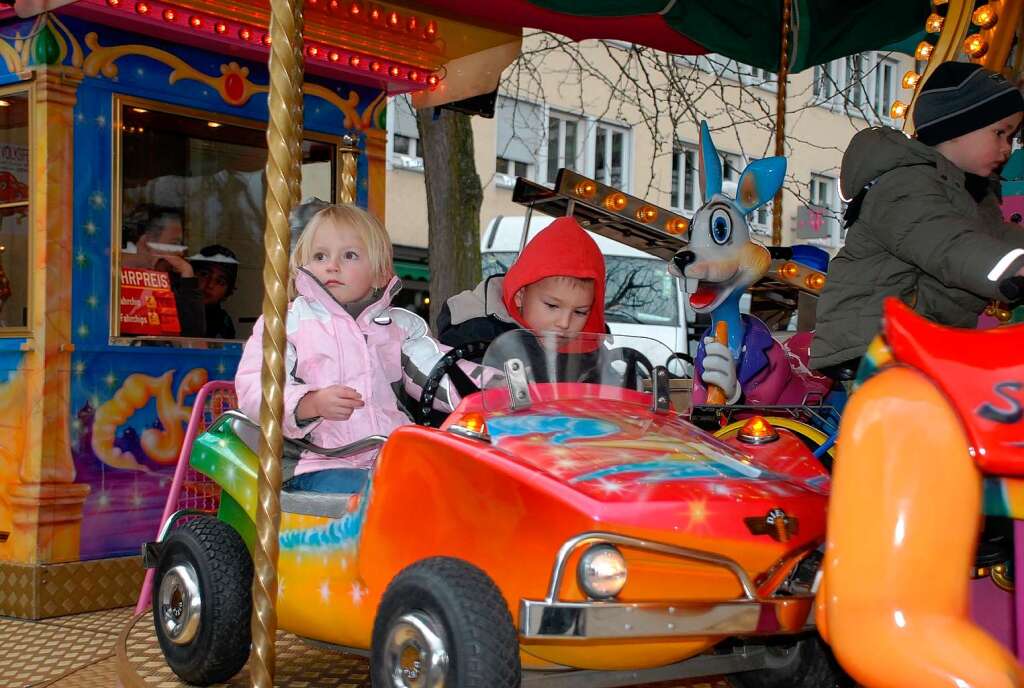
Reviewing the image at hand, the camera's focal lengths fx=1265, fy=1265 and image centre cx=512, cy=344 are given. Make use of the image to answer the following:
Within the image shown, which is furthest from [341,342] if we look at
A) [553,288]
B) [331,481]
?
[553,288]

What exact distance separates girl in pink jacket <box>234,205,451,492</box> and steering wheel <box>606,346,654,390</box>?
725 mm

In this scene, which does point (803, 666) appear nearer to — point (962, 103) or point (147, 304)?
point (962, 103)

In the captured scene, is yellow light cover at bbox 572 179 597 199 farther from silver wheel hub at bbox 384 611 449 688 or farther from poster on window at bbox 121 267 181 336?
silver wheel hub at bbox 384 611 449 688

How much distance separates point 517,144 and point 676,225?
1403 centimetres

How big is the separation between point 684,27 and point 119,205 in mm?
2728

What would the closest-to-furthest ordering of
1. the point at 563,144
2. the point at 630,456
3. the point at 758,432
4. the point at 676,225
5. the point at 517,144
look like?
the point at 630,456
the point at 758,432
the point at 676,225
the point at 517,144
the point at 563,144

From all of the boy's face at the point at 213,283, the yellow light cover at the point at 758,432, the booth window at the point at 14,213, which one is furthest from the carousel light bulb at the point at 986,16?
the booth window at the point at 14,213

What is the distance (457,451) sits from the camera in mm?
2879

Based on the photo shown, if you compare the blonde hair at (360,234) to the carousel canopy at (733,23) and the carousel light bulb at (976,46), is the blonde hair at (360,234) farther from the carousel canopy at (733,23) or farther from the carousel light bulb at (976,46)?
the carousel light bulb at (976,46)

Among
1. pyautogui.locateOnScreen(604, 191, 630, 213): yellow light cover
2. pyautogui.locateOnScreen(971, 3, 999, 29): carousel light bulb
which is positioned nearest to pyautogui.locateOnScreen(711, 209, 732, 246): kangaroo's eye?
pyautogui.locateOnScreen(971, 3, 999, 29): carousel light bulb

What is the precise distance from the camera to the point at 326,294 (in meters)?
3.89

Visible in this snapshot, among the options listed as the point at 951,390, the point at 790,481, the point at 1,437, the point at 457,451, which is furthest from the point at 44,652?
the point at 951,390

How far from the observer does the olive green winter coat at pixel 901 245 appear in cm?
304

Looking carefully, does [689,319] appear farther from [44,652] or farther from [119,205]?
[44,652]
